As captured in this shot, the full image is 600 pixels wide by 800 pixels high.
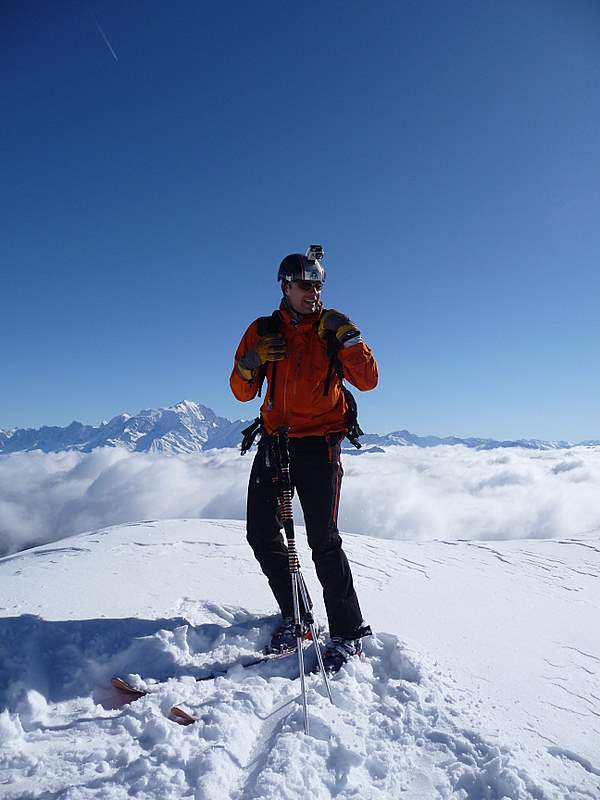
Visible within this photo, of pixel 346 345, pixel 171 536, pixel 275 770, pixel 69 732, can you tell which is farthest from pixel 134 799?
pixel 171 536

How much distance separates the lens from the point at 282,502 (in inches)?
145

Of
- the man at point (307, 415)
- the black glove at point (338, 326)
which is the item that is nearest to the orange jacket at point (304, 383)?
the man at point (307, 415)

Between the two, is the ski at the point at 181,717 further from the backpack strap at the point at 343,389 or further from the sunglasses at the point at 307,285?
the sunglasses at the point at 307,285

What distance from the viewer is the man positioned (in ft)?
11.5

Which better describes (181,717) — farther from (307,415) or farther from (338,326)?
(338,326)

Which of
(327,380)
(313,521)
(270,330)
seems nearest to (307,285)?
(270,330)

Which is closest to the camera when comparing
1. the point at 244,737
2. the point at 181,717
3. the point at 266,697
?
the point at 244,737

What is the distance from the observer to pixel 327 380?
3.67 metres

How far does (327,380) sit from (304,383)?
20 centimetres

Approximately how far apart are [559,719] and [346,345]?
2.89 meters

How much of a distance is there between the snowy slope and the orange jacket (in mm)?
1886

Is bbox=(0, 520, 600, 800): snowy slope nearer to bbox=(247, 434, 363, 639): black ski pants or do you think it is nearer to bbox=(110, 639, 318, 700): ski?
bbox=(110, 639, 318, 700): ski

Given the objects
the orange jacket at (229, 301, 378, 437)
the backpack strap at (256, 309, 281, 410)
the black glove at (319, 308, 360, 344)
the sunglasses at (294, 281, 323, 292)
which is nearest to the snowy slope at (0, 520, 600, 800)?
the orange jacket at (229, 301, 378, 437)

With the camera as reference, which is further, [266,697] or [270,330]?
[270,330]
